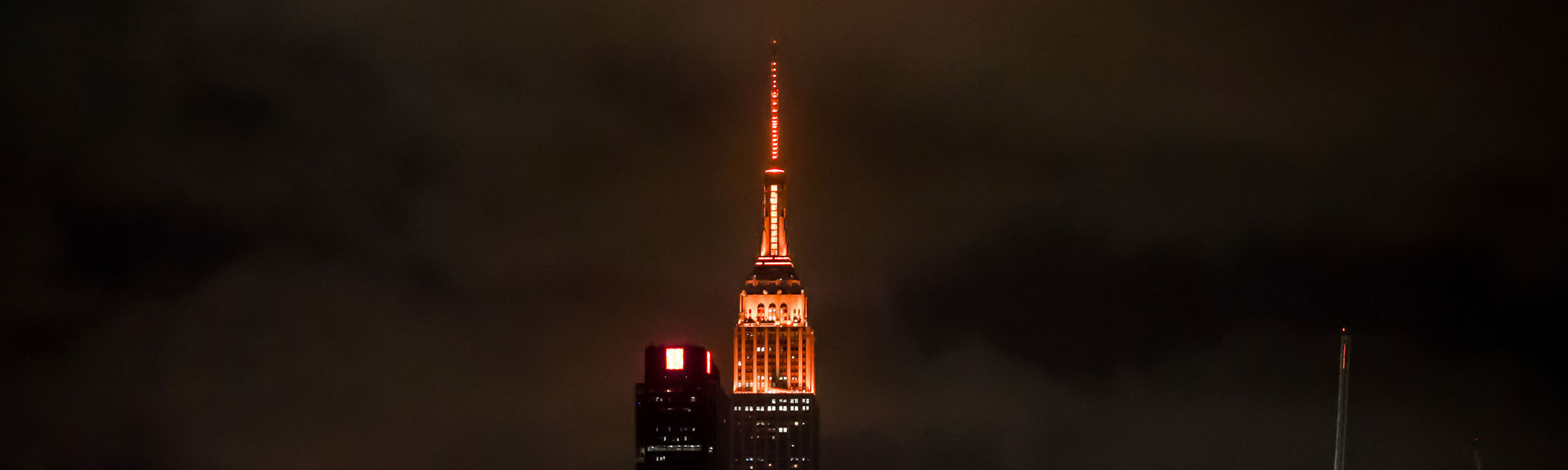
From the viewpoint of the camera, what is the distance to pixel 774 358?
391 ft

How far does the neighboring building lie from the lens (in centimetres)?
11631

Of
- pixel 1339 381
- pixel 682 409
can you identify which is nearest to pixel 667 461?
pixel 682 409

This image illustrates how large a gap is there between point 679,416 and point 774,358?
4460mm

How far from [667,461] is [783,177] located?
445 inches

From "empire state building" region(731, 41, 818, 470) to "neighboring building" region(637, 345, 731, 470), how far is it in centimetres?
113

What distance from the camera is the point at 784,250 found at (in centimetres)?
12019

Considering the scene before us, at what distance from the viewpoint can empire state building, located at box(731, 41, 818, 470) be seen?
11600cm

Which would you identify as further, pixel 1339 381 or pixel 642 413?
Answer: pixel 642 413

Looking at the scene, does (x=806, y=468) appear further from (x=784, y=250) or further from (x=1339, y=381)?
(x=1339, y=381)

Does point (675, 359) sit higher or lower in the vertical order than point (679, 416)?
higher

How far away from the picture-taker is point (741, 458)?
115938 millimetres

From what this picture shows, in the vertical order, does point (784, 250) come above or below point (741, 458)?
above

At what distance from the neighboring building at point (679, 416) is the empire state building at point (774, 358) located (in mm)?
1128

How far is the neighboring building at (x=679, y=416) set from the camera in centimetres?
11631
